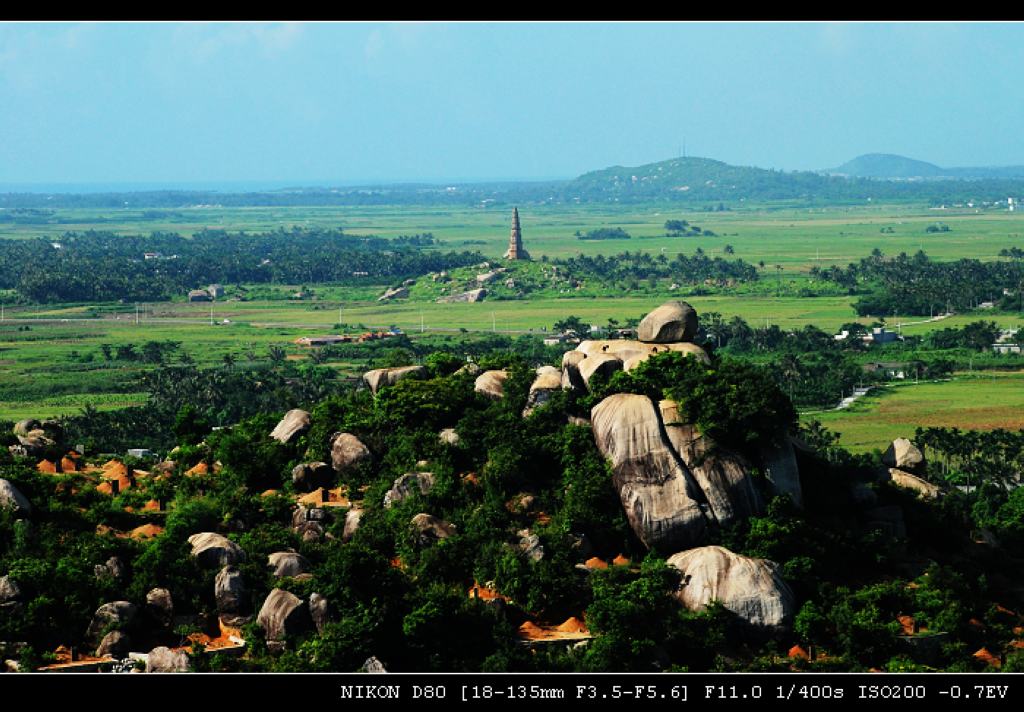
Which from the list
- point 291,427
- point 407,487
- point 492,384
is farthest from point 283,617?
point 492,384

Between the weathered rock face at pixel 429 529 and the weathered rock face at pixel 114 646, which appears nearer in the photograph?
the weathered rock face at pixel 114 646

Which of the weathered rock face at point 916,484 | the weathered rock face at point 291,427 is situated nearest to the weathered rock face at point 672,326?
the weathered rock face at point 916,484

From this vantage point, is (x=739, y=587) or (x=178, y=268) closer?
(x=739, y=587)

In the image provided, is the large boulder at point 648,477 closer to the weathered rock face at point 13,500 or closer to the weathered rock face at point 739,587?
the weathered rock face at point 739,587

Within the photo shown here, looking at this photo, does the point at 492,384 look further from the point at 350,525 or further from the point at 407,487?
the point at 350,525

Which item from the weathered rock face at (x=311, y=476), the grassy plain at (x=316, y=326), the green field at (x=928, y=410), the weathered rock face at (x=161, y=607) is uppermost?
the weathered rock face at (x=311, y=476)

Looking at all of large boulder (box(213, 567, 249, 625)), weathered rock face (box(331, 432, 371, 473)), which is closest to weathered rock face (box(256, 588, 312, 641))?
large boulder (box(213, 567, 249, 625))
